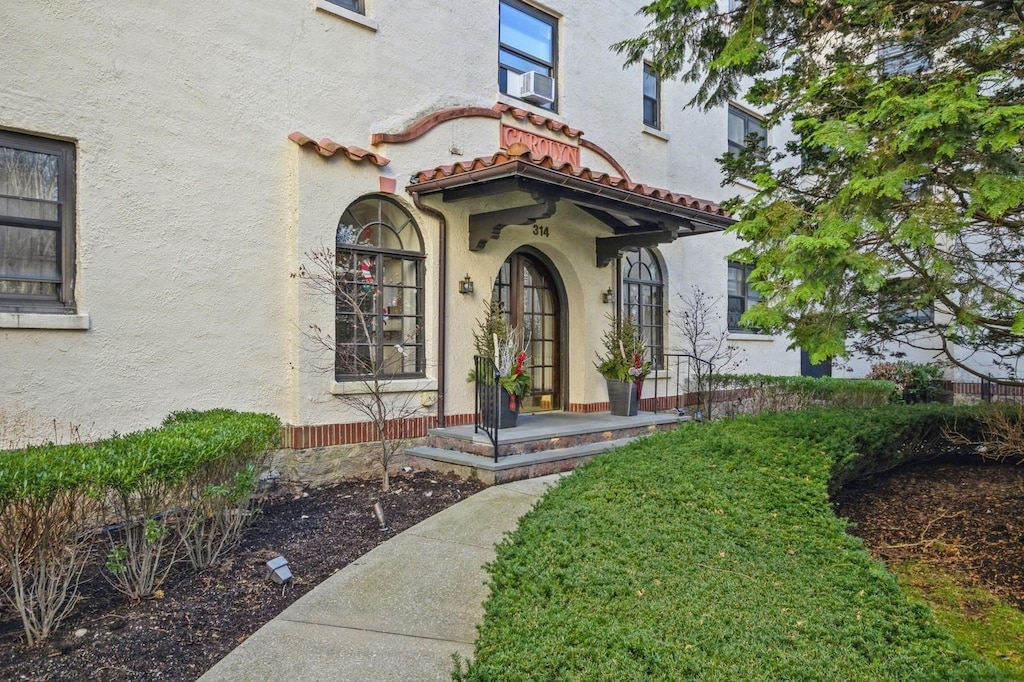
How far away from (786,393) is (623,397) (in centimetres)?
408

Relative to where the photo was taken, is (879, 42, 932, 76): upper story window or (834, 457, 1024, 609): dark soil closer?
(834, 457, 1024, 609): dark soil

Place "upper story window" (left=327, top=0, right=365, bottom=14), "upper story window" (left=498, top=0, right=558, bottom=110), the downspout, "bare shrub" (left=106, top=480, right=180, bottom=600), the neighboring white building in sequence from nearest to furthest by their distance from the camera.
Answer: "bare shrub" (left=106, top=480, right=180, bottom=600), the neighboring white building, "upper story window" (left=327, top=0, right=365, bottom=14), the downspout, "upper story window" (left=498, top=0, right=558, bottom=110)

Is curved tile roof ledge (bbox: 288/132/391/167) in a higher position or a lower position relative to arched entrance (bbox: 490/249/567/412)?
higher

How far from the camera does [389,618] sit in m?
3.50

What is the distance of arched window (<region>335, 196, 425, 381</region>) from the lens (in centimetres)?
682

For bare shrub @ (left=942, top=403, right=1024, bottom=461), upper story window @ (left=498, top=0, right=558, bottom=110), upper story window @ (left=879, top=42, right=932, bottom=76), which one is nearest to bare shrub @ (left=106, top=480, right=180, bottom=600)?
upper story window @ (left=879, top=42, right=932, bottom=76)

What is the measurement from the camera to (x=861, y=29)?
5387 mm

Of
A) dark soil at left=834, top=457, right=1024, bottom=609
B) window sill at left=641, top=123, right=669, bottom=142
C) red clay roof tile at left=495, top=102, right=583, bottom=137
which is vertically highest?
window sill at left=641, top=123, right=669, bottom=142

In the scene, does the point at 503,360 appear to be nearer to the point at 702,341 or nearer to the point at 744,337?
the point at 702,341

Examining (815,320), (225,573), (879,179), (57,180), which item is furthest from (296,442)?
(879,179)

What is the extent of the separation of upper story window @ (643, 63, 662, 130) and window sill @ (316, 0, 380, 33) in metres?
5.26

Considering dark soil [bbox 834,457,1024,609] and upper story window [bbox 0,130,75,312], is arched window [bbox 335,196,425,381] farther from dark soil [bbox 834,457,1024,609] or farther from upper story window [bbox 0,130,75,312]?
dark soil [bbox 834,457,1024,609]

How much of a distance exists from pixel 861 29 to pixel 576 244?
4.50 m

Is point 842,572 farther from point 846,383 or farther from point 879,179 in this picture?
point 846,383
